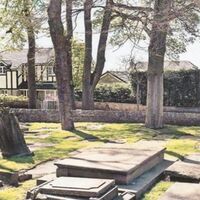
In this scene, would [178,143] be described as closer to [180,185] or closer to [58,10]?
[180,185]

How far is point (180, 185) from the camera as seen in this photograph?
7414 mm

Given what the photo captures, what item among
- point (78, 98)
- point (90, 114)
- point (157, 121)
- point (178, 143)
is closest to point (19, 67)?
point (78, 98)

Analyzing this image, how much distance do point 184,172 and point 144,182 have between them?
3.04ft

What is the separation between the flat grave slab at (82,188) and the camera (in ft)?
20.8

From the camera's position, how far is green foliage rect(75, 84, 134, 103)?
3862cm

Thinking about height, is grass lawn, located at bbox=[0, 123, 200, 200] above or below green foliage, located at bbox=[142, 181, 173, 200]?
above

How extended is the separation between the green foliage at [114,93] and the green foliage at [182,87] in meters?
3.93

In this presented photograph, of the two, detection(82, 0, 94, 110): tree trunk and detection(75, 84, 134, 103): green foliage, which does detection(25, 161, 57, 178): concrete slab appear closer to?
detection(82, 0, 94, 110): tree trunk

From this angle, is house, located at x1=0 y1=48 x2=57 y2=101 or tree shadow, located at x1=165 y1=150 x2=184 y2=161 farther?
house, located at x1=0 y1=48 x2=57 y2=101

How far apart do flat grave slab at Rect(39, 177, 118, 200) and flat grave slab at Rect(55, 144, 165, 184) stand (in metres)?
0.52

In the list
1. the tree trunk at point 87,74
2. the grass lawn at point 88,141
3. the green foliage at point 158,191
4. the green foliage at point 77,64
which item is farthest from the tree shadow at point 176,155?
the green foliage at point 77,64

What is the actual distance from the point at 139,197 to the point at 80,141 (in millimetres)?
6466

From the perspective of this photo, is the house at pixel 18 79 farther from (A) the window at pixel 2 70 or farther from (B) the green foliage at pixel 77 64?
(B) the green foliage at pixel 77 64

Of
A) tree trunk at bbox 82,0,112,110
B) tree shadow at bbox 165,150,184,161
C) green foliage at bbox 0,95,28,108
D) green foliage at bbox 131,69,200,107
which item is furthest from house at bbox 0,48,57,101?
tree shadow at bbox 165,150,184,161
